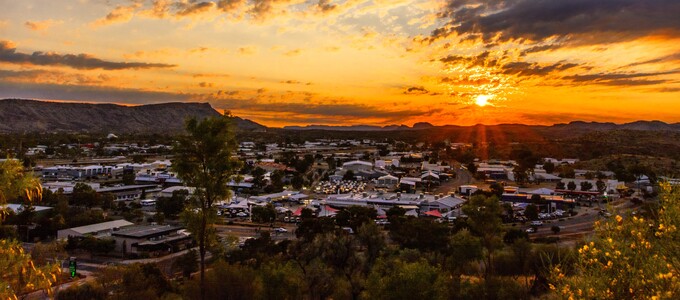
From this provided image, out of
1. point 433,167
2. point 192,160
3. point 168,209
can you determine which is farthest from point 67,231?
point 433,167

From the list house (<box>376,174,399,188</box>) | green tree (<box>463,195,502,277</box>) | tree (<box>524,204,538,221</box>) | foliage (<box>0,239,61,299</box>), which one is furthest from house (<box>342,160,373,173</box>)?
foliage (<box>0,239,61,299</box>)

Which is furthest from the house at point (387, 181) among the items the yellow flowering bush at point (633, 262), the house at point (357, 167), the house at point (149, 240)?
the yellow flowering bush at point (633, 262)

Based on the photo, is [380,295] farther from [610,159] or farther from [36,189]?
[610,159]

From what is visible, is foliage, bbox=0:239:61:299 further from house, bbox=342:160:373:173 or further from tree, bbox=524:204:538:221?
house, bbox=342:160:373:173

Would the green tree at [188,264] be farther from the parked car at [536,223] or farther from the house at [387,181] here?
the house at [387,181]

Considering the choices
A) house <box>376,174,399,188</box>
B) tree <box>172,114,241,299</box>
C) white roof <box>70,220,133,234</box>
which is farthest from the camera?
house <box>376,174,399,188</box>

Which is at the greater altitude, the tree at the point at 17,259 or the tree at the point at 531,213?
the tree at the point at 17,259
